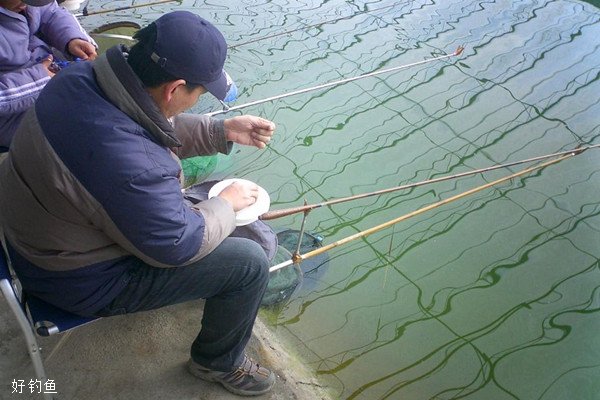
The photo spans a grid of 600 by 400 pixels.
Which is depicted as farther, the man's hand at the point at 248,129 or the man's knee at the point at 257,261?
the man's hand at the point at 248,129

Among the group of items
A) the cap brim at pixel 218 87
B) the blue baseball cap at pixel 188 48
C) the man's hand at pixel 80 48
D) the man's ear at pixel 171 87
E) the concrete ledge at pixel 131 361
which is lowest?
the concrete ledge at pixel 131 361

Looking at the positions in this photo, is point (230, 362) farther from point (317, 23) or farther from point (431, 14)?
point (431, 14)

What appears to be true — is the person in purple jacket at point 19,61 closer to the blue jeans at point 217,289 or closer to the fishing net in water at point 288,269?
the blue jeans at point 217,289

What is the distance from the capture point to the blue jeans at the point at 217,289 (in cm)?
172

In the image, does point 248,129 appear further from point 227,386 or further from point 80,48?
point 80,48

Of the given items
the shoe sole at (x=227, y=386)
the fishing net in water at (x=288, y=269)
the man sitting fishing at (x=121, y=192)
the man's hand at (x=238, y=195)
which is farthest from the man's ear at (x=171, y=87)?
the fishing net in water at (x=288, y=269)

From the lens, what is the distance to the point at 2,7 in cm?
236

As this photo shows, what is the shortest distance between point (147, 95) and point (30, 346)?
816 mm

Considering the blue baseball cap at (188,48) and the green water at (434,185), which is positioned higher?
the blue baseball cap at (188,48)

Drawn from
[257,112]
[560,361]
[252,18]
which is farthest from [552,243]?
[252,18]

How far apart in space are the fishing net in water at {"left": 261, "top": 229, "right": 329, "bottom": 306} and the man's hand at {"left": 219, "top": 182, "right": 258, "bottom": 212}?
0.70m

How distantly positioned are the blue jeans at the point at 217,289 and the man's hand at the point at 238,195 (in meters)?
0.13

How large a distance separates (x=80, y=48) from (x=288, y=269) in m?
1.49

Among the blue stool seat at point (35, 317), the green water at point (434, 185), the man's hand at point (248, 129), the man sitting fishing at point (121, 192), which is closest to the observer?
the man sitting fishing at point (121, 192)
